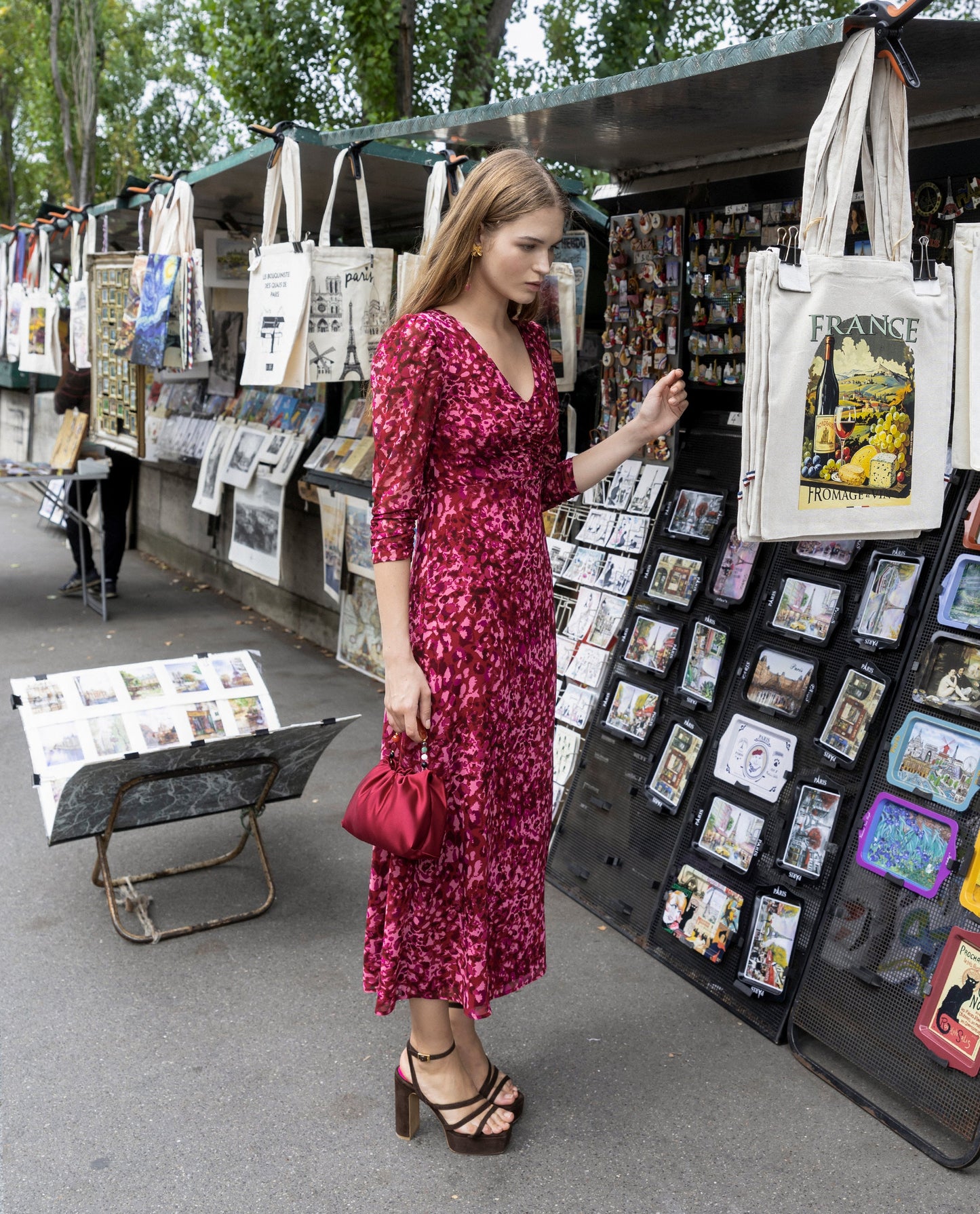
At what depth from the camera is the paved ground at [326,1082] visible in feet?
8.47

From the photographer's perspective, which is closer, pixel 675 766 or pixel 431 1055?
pixel 431 1055

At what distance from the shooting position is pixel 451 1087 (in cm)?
274

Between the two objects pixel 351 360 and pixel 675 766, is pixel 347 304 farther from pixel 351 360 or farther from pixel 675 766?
pixel 675 766

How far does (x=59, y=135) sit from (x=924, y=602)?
916 inches

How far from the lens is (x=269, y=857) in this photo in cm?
439

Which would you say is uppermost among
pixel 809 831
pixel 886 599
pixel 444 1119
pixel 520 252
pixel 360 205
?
pixel 360 205

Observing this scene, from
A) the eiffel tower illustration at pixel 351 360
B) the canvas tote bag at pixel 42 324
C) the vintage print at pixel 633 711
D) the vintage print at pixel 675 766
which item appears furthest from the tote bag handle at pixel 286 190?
the canvas tote bag at pixel 42 324

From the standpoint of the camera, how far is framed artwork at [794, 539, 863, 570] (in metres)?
3.27

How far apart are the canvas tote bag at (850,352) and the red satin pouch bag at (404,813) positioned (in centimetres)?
86

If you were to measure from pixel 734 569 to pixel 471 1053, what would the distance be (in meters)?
1.69

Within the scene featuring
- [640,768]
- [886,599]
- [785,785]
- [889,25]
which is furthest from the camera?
[640,768]

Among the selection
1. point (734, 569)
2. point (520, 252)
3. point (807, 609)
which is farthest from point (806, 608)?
point (520, 252)

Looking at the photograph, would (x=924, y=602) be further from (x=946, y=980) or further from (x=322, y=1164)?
(x=322, y=1164)

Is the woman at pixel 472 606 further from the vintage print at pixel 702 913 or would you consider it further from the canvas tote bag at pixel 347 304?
the canvas tote bag at pixel 347 304
